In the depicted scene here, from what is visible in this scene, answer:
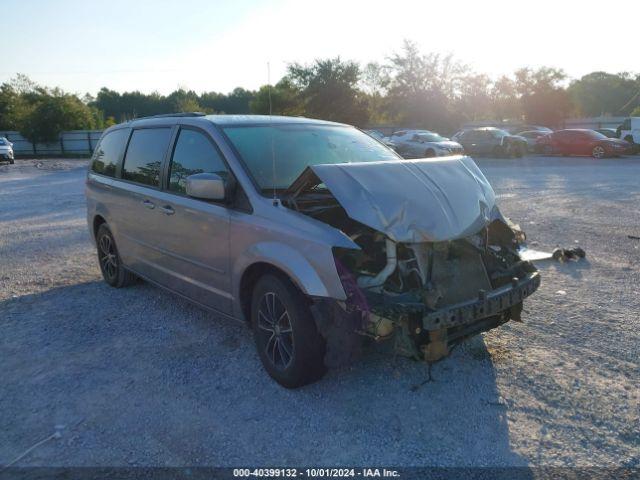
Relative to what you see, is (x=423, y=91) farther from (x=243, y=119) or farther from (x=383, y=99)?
(x=243, y=119)

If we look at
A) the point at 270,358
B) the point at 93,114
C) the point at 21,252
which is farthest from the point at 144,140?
the point at 93,114

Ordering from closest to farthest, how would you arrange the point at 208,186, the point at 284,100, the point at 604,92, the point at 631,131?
the point at 208,186, the point at 631,131, the point at 284,100, the point at 604,92

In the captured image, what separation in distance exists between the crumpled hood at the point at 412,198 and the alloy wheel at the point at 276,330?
838mm

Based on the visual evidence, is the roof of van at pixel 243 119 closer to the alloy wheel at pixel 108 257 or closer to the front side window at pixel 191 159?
the front side window at pixel 191 159

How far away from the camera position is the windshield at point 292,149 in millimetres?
4164

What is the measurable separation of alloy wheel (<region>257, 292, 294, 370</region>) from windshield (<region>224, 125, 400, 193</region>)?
86 cm

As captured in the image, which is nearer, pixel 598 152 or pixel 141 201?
pixel 141 201

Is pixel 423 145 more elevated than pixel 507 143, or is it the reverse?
pixel 423 145

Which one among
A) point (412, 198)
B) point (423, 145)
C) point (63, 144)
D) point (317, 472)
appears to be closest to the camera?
point (317, 472)

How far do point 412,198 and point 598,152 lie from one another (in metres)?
26.4

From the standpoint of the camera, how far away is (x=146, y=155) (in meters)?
5.21

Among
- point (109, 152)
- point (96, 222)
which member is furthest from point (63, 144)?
point (109, 152)

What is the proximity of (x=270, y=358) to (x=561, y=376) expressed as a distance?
206cm

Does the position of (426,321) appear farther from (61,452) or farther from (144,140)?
(144,140)
